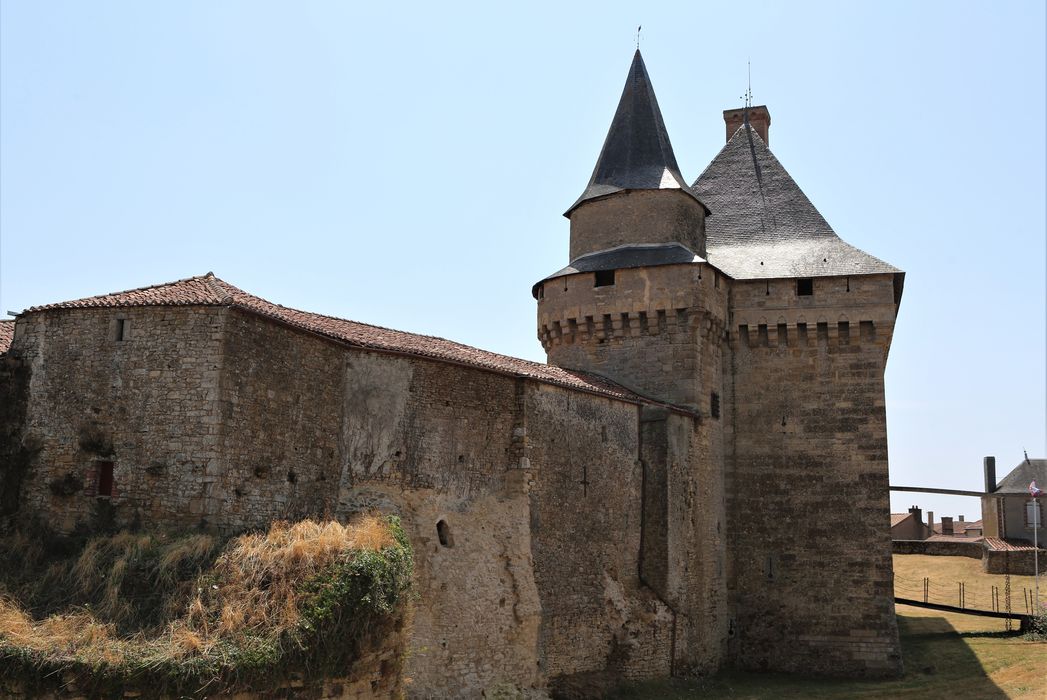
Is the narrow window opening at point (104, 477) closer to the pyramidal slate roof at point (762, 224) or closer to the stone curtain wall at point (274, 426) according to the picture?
the stone curtain wall at point (274, 426)

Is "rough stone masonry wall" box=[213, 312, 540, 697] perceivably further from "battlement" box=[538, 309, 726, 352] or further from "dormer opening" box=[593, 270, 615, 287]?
"dormer opening" box=[593, 270, 615, 287]

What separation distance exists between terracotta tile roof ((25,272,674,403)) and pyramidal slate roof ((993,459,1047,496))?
112 ft

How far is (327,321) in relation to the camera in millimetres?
15797

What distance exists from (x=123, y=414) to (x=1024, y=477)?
44560 millimetres

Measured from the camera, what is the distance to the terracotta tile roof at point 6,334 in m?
14.0

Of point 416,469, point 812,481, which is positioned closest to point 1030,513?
point 812,481

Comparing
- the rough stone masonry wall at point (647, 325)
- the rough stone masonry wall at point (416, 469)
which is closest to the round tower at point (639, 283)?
the rough stone masonry wall at point (647, 325)

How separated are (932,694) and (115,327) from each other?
51.4 feet

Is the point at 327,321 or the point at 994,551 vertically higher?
the point at 327,321

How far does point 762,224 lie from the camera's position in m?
24.7

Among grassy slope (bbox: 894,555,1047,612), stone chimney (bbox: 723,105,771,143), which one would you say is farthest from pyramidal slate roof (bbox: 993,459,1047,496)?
stone chimney (bbox: 723,105,771,143)

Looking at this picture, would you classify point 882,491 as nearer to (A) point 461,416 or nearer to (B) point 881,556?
(B) point 881,556

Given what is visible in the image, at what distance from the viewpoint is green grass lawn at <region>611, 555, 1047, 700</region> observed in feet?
61.2

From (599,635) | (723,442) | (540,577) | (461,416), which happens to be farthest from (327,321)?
(723,442)
